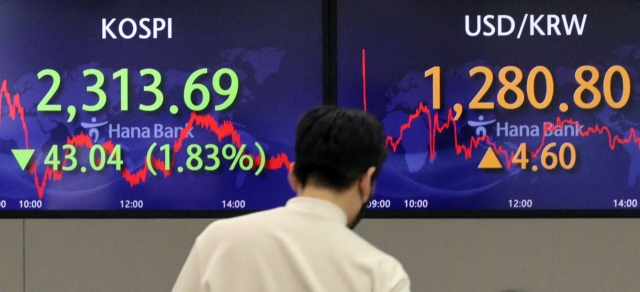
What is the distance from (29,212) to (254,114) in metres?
0.99

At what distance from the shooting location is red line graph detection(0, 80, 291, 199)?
11.6 ft

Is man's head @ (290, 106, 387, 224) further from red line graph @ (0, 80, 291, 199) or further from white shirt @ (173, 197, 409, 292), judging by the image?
red line graph @ (0, 80, 291, 199)

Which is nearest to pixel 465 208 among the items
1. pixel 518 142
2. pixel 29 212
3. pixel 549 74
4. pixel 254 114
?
pixel 518 142

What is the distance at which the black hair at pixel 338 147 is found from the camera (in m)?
1.35

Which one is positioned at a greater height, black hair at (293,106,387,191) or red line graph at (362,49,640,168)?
black hair at (293,106,387,191)

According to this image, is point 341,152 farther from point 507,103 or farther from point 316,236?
point 507,103

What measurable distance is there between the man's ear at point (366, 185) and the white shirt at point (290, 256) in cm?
5

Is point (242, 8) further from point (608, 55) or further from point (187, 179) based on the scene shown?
point (608, 55)

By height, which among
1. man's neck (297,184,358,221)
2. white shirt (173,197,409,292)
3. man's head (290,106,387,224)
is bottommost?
white shirt (173,197,409,292)

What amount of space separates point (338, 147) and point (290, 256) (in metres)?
0.18

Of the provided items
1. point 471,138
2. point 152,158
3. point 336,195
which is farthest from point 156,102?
point 336,195

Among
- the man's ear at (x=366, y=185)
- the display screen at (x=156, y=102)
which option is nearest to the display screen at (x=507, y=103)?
the display screen at (x=156, y=102)

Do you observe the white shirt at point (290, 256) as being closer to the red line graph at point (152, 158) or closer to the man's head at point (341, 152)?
the man's head at point (341, 152)

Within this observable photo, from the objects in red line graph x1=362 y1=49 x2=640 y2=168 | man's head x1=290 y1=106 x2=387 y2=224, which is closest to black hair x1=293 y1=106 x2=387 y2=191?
man's head x1=290 y1=106 x2=387 y2=224
